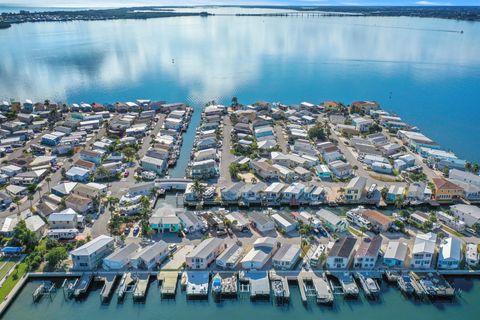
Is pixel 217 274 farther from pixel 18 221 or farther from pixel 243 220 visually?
pixel 18 221

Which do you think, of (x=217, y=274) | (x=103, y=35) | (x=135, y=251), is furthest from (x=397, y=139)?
(x=103, y=35)

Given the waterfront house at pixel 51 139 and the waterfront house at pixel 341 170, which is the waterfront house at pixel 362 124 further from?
the waterfront house at pixel 51 139

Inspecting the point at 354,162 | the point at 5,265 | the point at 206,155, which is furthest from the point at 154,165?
the point at 354,162

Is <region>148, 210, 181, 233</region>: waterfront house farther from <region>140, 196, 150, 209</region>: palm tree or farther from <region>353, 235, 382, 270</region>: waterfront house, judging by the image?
<region>353, 235, 382, 270</region>: waterfront house

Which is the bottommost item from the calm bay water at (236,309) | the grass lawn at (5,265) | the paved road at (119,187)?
the calm bay water at (236,309)

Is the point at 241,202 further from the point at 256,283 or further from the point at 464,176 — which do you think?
the point at 464,176

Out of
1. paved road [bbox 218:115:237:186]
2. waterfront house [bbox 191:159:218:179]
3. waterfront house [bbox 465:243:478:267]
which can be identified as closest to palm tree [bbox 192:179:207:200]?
paved road [bbox 218:115:237:186]

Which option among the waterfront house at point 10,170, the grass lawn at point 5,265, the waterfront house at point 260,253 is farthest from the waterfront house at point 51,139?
the waterfront house at point 260,253
